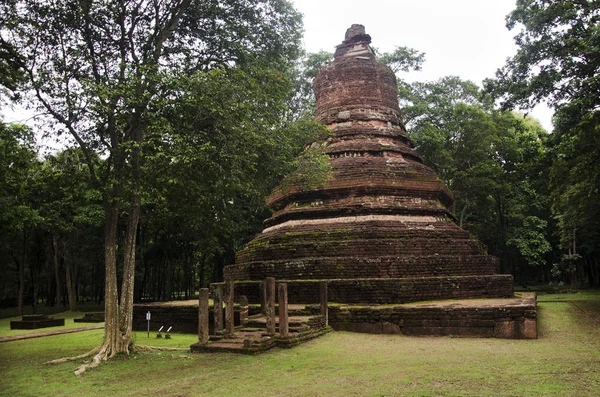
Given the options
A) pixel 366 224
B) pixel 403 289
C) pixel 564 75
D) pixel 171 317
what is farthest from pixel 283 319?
pixel 564 75

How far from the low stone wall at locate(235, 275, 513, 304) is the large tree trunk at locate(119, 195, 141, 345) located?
16.1ft

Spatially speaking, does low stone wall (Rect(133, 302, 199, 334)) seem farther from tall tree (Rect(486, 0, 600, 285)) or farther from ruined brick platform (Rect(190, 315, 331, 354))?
tall tree (Rect(486, 0, 600, 285))

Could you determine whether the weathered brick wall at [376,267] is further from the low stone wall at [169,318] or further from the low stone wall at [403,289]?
the low stone wall at [169,318]

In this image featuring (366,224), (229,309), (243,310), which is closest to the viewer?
(229,309)

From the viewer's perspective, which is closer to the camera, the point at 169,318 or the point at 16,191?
the point at 169,318

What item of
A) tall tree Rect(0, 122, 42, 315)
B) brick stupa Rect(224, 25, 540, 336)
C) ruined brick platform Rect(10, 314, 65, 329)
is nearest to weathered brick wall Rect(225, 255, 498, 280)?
brick stupa Rect(224, 25, 540, 336)

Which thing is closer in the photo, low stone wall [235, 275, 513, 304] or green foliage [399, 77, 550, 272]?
low stone wall [235, 275, 513, 304]

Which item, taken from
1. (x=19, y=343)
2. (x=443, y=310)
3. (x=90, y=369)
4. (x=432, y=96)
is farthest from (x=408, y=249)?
(x=432, y=96)

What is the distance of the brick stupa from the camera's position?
13148 mm

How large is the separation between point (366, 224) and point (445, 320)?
4.64 metres

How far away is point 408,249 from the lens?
46.0ft

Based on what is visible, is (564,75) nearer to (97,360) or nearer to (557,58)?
(557,58)

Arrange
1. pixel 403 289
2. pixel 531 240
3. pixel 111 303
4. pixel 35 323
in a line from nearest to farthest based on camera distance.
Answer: pixel 111 303 < pixel 403 289 < pixel 35 323 < pixel 531 240

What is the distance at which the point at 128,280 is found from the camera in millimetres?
9852
